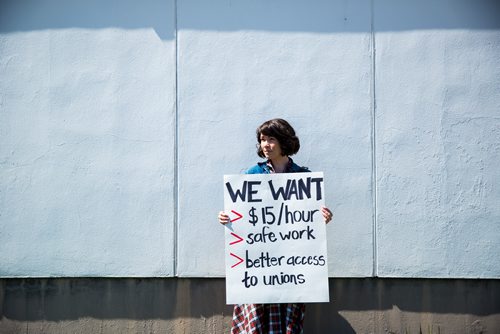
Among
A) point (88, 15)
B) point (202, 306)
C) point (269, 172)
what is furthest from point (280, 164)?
point (88, 15)

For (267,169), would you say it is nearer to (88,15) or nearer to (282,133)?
(282,133)

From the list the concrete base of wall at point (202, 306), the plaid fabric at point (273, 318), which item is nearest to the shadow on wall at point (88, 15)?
the concrete base of wall at point (202, 306)

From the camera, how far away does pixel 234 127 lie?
14.7 ft

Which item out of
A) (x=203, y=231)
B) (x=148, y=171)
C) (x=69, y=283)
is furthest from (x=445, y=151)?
(x=69, y=283)

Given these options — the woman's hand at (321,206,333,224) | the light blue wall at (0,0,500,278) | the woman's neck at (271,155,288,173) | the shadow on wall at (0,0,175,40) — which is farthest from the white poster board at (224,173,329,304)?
the shadow on wall at (0,0,175,40)

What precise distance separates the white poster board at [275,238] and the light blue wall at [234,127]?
603 mm

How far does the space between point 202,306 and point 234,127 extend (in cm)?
151

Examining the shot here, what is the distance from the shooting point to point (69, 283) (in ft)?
15.1

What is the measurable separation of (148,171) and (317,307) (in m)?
1.79

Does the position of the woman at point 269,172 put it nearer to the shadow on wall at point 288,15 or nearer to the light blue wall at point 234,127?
the light blue wall at point 234,127

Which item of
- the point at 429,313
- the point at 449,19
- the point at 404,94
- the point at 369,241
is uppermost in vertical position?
the point at 449,19

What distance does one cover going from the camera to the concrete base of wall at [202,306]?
4.51 metres

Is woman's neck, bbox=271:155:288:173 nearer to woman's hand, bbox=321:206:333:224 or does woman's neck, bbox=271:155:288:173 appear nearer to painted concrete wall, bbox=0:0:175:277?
woman's hand, bbox=321:206:333:224

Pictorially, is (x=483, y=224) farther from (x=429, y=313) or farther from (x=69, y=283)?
(x=69, y=283)
